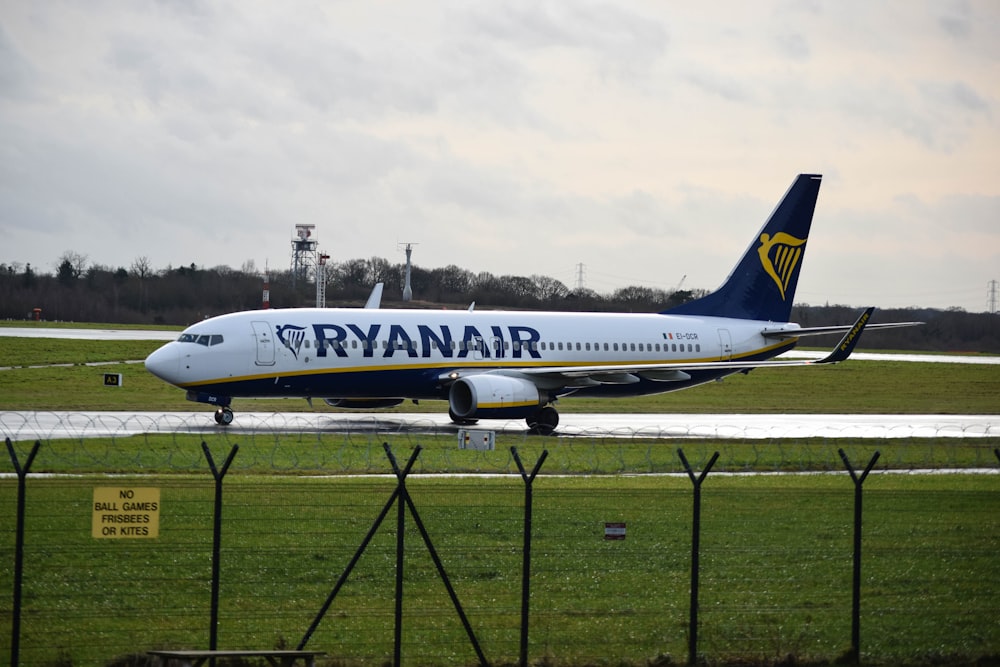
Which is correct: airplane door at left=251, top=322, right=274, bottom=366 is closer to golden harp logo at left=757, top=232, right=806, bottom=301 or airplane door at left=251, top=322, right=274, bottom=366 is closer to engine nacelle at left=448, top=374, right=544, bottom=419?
engine nacelle at left=448, top=374, right=544, bottom=419

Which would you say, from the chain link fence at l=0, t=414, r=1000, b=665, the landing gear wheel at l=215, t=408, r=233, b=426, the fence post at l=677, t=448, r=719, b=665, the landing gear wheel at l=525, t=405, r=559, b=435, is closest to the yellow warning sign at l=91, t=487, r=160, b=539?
the chain link fence at l=0, t=414, r=1000, b=665

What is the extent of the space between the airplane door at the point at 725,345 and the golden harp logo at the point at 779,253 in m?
3.60

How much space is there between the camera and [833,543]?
20359mm

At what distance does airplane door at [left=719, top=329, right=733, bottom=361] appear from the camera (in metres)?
50.4

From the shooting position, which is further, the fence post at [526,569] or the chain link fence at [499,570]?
the chain link fence at [499,570]

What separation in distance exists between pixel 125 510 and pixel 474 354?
30.3 m

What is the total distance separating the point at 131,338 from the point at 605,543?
74096mm

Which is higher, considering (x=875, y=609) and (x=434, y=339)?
(x=434, y=339)

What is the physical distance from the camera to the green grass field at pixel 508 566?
14.6 metres

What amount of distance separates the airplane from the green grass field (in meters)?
8.59

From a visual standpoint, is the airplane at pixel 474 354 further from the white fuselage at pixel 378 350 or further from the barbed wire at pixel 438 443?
the barbed wire at pixel 438 443

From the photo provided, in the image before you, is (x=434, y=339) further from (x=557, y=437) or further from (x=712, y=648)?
(x=712, y=648)

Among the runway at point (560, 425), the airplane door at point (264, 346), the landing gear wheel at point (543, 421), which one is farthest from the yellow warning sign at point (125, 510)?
the landing gear wheel at point (543, 421)

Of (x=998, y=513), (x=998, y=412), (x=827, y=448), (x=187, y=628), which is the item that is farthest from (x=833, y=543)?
(x=998, y=412)
